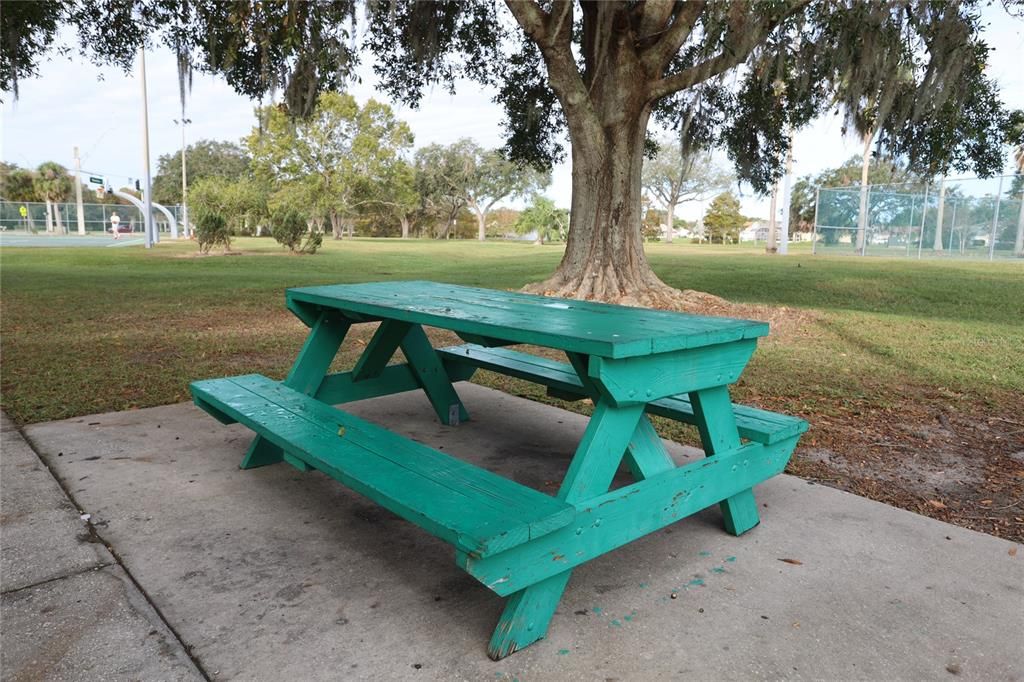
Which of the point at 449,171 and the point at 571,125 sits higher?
the point at 449,171

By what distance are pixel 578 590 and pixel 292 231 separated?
72.8 feet

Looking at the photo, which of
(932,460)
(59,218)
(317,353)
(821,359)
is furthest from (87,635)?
(59,218)

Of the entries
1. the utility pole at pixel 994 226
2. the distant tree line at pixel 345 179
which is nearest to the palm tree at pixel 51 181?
the distant tree line at pixel 345 179

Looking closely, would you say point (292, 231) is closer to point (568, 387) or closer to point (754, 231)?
point (568, 387)

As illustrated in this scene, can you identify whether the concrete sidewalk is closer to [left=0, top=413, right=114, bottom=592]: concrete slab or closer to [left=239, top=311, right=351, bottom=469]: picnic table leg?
[left=0, top=413, right=114, bottom=592]: concrete slab

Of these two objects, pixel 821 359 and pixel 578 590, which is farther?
pixel 821 359

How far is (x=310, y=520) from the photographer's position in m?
2.68

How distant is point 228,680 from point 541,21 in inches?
321

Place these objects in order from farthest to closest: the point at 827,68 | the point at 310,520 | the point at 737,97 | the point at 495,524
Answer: the point at 737,97, the point at 827,68, the point at 310,520, the point at 495,524

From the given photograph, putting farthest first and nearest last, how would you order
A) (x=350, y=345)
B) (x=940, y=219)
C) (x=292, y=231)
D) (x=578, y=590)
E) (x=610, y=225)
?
(x=292, y=231) < (x=940, y=219) < (x=610, y=225) < (x=350, y=345) < (x=578, y=590)

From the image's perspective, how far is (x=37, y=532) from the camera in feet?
8.21

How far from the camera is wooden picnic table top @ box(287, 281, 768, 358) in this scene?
2074 mm

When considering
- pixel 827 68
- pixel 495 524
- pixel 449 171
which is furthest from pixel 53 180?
pixel 495 524

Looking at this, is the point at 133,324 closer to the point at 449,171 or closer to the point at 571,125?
the point at 571,125
